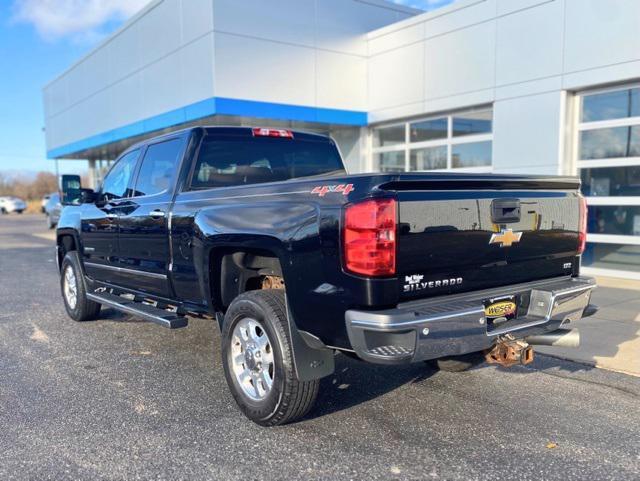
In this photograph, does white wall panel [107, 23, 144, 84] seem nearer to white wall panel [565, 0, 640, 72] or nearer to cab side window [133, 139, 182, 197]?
white wall panel [565, 0, 640, 72]

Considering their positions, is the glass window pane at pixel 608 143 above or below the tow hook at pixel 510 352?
above

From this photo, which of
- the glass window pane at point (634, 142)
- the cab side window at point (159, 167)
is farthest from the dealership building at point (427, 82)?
the cab side window at point (159, 167)

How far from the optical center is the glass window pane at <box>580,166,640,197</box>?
30.8ft

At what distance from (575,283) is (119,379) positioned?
3.70 meters

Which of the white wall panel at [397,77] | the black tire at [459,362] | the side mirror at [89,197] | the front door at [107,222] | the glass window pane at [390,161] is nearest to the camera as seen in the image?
the black tire at [459,362]

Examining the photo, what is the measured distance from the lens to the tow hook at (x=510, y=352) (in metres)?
3.58

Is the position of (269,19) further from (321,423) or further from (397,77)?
(321,423)

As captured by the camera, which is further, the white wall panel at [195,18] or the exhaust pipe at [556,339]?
the white wall panel at [195,18]

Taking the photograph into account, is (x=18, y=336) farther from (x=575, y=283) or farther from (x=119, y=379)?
(x=575, y=283)

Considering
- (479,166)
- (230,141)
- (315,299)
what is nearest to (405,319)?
(315,299)

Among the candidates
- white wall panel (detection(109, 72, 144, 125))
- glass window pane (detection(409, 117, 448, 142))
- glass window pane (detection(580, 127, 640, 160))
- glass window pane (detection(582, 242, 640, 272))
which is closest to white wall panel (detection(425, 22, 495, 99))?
glass window pane (detection(409, 117, 448, 142))

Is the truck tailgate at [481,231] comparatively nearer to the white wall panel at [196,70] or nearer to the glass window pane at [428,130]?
the glass window pane at [428,130]

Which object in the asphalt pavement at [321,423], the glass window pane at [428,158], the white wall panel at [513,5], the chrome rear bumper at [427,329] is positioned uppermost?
the white wall panel at [513,5]

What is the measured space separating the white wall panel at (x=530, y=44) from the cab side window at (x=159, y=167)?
25.9 feet
